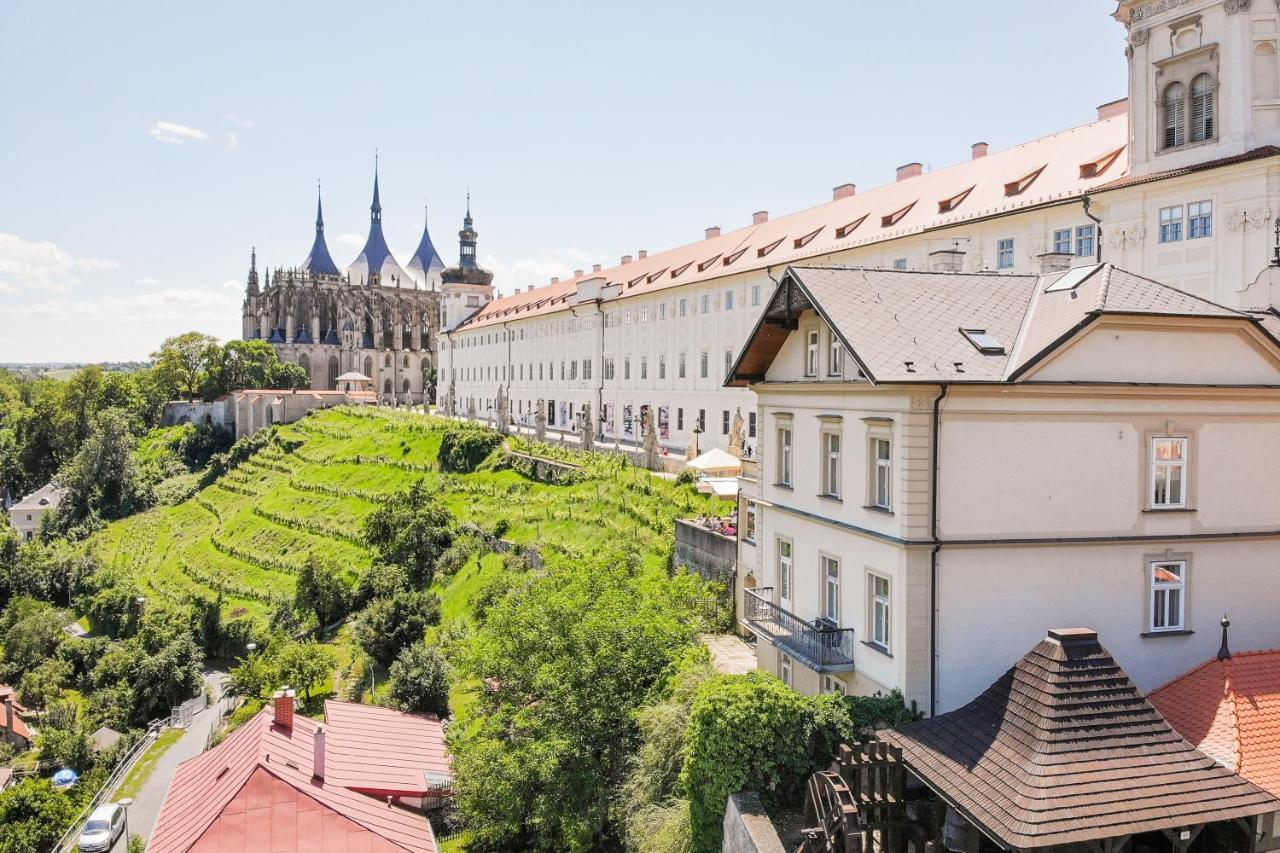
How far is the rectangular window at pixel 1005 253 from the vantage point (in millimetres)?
31234

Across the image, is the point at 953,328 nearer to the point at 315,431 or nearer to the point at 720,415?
the point at 720,415

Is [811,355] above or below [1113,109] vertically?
below

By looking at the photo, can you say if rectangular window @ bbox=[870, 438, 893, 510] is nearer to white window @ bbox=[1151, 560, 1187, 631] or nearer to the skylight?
the skylight

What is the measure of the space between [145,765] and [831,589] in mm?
26993

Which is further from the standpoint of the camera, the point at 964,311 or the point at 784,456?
the point at 784,456

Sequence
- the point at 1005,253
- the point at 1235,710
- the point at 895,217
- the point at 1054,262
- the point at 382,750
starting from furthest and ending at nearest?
1. the point at 895,217
2. the point at 1005,253
3. the point at 382,750
4. the point at 1054,262
5. the point at 1235,710

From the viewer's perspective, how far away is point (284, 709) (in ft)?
75.8

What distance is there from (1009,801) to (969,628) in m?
3.66

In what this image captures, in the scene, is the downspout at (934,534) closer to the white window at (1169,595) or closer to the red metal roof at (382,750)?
the white window at (1169,595)

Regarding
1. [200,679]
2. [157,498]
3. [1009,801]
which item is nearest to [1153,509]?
[1009,801]

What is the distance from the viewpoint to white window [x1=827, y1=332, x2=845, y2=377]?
16.1m

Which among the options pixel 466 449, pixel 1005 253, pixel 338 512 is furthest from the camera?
pixel 338 512

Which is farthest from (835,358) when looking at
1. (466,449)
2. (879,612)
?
(466,449)

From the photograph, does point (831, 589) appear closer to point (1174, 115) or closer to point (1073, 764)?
point (1073, 764)
